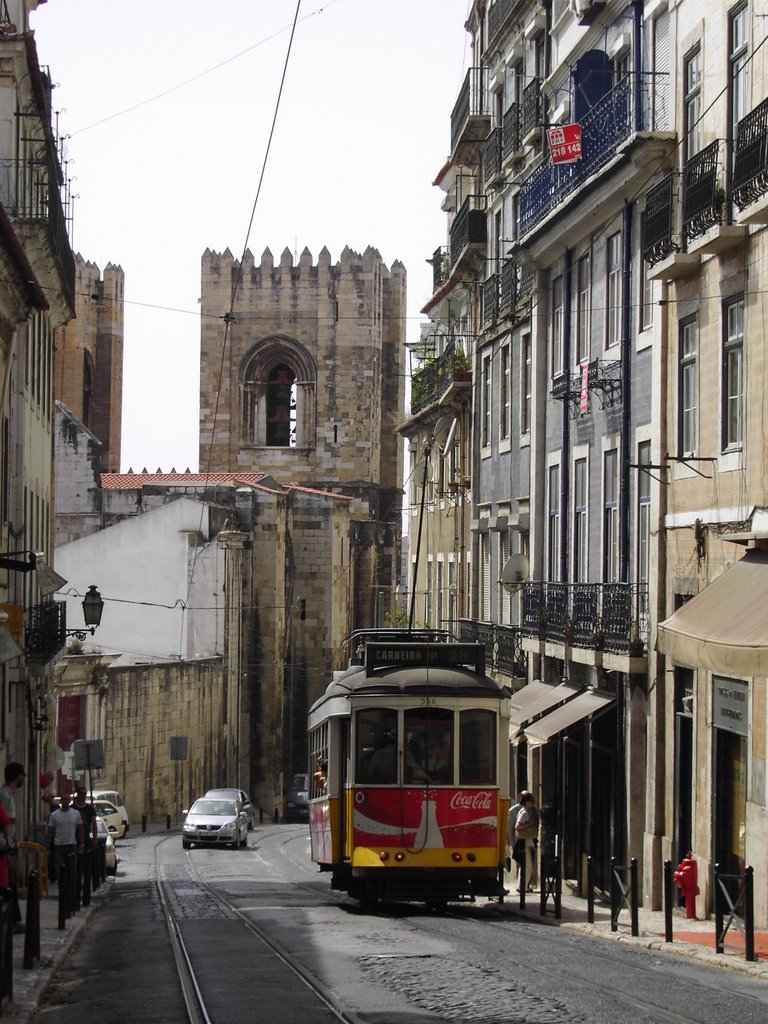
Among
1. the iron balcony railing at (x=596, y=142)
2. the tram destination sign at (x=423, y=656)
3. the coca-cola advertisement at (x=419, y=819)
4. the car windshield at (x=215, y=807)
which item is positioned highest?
the iron balcony railing at (x=596, y=142)

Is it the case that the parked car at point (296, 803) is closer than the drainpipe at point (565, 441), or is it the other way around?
the drainpipe at point (565, 441)

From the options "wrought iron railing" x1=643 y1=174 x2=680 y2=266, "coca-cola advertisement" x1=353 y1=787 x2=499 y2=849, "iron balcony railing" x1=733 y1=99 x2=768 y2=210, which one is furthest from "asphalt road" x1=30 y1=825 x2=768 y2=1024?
"wrought iron railing" x1=643 y1=174 x2=680 y2=266

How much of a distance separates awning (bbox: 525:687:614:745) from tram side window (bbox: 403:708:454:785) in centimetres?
→ 354

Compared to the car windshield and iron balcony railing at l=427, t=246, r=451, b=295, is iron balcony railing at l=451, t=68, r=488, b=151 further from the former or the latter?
the car windshield

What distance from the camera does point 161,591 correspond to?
53062 millimetres

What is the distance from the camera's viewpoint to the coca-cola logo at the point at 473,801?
1808cm

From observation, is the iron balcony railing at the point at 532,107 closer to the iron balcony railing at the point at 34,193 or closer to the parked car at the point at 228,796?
the iron balcony railing at the point at 34,193

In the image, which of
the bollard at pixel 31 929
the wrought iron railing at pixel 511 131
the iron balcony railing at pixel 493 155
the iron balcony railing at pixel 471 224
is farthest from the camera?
the iron balcony railing at pixel 471 224

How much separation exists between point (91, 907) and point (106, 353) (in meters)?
60.4

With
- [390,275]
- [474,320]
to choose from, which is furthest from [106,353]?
[474,320]

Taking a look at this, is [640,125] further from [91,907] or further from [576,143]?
[91,907]

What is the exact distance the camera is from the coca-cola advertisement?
58.9 feet

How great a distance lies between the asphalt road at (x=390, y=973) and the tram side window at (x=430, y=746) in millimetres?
1443

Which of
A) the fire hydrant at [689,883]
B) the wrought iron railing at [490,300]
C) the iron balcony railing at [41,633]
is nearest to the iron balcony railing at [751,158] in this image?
the fire hydrant at [689,883]
